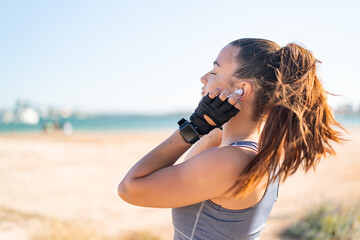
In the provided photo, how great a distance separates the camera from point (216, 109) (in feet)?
5.24

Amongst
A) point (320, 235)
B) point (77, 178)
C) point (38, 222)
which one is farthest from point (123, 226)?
point (77, 178)

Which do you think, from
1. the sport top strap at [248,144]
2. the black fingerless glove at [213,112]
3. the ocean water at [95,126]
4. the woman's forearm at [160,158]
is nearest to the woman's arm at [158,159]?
the woman's forearm at [160,158]

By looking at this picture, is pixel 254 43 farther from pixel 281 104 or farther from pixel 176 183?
pixel 176 183

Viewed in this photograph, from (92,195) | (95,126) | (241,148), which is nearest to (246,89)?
(241,148)

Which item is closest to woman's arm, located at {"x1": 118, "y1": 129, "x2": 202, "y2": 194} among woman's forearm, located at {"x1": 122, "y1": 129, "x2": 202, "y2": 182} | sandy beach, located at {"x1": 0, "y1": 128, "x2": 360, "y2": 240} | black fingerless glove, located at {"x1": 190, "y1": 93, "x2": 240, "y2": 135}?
woman's forearm, located at {"x1": 122, "y1": 129, "x2": 202, "y2": 182}

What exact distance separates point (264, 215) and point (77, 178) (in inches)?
425

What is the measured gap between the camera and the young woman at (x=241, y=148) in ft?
4.99

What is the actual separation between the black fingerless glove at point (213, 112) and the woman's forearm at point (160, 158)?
0.39 feet

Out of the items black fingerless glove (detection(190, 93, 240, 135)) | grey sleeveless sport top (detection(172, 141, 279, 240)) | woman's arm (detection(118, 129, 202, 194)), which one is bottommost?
grey sleeveless sport top (detection(172, 141, 279, 240))

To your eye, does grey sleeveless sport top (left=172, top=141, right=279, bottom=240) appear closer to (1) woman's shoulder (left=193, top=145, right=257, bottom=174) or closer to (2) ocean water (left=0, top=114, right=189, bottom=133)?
(1) woman's shoulder (left=193, top=145, right=257, bottom=174)

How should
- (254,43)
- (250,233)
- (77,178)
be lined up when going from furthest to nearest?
(77,178), (254,43), (250,233)

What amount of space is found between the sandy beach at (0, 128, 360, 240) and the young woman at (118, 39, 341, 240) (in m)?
1.68

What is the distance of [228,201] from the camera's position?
1.58 meters

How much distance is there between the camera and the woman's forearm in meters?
1.62
